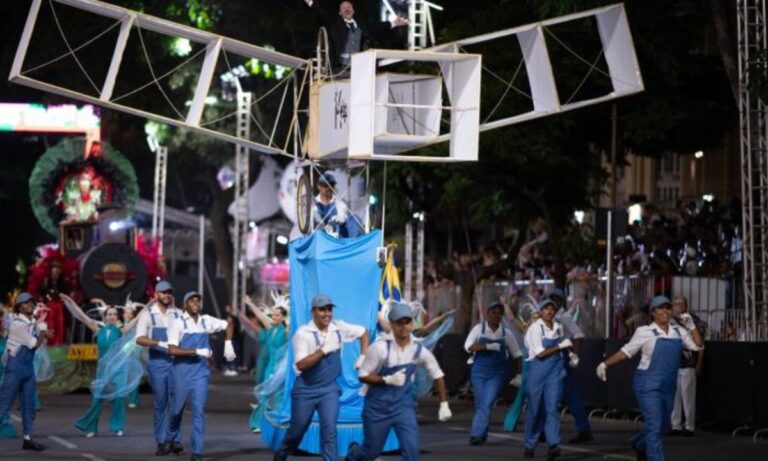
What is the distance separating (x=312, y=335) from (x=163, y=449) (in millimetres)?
4769

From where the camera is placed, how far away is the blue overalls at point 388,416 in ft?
51.9

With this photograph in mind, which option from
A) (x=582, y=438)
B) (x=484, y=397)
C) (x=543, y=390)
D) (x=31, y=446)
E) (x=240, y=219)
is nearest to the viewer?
(x=543, y=390)

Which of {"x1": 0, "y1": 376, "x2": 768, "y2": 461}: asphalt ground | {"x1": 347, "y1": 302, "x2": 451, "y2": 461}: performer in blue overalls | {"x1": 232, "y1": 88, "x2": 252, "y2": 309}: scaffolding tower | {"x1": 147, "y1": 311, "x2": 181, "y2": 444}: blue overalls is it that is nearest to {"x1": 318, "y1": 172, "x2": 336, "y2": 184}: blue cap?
{"x1": 147, "y1": 311, "x2": 181, "y2": 444}: blue overalls

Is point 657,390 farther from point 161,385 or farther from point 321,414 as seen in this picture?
point 161,385

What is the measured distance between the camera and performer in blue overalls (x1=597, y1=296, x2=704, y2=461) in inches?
730

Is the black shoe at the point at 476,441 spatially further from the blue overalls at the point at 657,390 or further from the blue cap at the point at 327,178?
the blue overalls at the point at 657,390

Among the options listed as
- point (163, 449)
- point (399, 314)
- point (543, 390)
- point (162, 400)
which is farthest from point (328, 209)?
point (399, 314)

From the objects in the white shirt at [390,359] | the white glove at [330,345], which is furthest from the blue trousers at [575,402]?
the white shirt at [390,359]

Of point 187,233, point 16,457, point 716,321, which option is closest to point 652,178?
point 716,321

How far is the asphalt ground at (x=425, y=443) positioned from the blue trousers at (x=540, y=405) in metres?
0.30

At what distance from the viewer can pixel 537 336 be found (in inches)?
850

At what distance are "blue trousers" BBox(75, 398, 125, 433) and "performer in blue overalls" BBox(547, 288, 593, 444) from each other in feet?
20.5

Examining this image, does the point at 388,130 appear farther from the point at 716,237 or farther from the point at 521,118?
the point at 716,237

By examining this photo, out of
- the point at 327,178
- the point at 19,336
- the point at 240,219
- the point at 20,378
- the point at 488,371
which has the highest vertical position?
the point at 240,219
